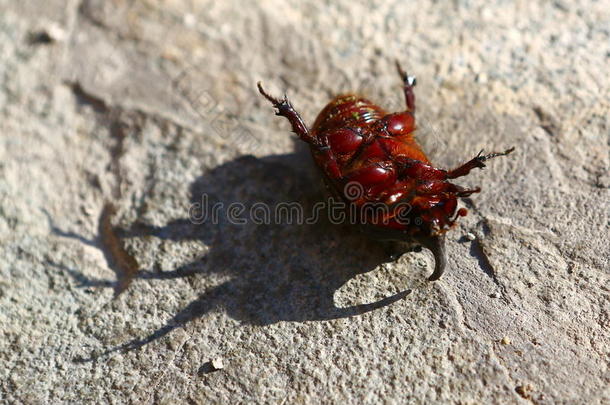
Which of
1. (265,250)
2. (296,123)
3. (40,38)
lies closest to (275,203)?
(265,250)

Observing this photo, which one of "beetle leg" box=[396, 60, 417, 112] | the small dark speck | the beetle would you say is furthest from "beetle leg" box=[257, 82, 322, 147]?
the small dark speck

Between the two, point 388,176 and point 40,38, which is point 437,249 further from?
point 40,38

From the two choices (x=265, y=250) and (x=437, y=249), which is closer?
(x=437, y=249)

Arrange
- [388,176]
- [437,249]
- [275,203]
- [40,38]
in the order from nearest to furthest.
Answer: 1. [437,249]
2. [388,176]
3. [275,203]
4. [40,38]

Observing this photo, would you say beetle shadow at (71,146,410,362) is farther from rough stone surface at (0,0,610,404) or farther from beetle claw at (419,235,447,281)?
beetle claw at (419,235,447,281)

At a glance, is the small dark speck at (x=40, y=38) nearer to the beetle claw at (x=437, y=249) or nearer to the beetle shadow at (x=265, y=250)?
the beetle shadow at (x=265, y=250)

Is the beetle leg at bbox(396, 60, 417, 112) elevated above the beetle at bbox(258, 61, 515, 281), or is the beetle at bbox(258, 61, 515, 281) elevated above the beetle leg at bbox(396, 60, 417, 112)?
the beetle leg at bbox(396, 60, 417, 112)

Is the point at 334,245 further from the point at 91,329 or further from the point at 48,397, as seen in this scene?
the point at 48,397
